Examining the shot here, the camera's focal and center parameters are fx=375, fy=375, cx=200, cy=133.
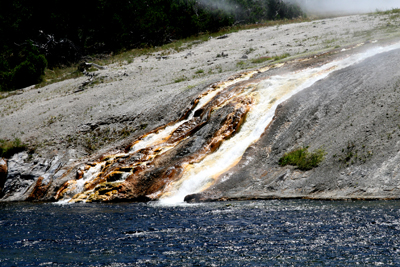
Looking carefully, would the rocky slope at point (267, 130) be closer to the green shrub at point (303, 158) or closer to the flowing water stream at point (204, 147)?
the green shrub at point (303, 158)

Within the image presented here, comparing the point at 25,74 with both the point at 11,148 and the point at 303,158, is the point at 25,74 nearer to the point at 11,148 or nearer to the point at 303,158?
the point at 11,148

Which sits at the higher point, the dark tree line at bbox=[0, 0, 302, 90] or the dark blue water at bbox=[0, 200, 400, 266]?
the dark tree line at bbox=[0, 0, 302, 90]

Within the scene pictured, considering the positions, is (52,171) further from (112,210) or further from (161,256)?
(161,256)

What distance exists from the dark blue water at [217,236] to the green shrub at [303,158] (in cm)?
315

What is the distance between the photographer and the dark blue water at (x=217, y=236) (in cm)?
935

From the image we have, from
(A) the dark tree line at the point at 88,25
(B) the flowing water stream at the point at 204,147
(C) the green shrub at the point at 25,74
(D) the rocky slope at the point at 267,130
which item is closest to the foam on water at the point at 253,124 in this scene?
(B) the flowing water stream at the point at 204,147

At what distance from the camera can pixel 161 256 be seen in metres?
9.79

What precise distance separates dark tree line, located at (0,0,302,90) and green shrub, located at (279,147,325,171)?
154ft

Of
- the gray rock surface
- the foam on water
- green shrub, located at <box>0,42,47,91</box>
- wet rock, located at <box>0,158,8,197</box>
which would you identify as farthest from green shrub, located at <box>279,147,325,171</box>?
green shrub, located at <box>0,42,47,91</box>

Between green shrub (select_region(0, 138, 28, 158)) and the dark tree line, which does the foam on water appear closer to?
green shrub (select_region(0, 138, 28, 158))

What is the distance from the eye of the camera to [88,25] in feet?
205

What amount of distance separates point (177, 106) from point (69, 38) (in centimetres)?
4115

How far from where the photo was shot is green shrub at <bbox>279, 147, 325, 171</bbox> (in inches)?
716

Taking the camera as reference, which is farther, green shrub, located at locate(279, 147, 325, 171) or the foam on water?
the foam on water
